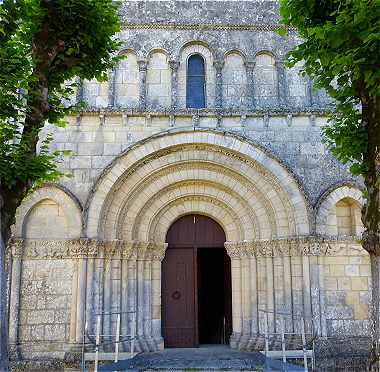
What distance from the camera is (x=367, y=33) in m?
5.79

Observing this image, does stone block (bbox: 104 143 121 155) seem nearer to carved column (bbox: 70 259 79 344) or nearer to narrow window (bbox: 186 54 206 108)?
narrow window (bbox: 186 54 206 108)

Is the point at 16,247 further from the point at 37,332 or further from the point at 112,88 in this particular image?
the point at 112,88

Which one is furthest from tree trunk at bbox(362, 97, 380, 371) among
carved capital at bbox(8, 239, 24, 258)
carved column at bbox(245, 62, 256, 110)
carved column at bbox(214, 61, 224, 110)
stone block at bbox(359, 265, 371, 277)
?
carved capital at bbox(8, 239, 24, 258)

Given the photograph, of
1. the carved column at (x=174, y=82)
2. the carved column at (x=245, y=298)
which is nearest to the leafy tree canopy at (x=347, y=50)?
the carved column at (x=174, y=82)

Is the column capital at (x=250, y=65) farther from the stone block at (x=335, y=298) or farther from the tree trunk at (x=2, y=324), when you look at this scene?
the tree trunk at (x=2, y=324)

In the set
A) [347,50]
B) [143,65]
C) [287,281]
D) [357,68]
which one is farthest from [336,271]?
[143,65]

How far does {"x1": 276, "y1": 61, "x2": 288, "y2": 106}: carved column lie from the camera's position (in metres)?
11.1

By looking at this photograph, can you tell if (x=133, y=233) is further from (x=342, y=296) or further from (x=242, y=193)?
(x=342, y=296)

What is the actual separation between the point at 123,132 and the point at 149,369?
495cm

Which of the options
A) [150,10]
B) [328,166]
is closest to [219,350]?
[328,166]

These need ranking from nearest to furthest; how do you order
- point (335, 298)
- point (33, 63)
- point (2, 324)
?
point (2, 324) < point (33, 63) < point (335, 298)

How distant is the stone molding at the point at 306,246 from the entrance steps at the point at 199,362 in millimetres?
2165

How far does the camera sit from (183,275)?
11508 millimetres

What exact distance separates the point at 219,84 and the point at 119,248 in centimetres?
434
